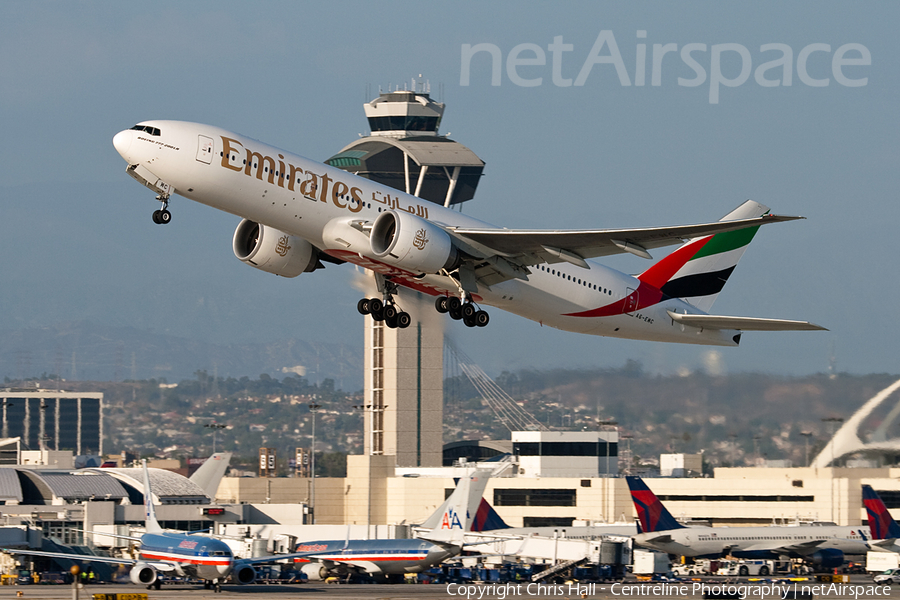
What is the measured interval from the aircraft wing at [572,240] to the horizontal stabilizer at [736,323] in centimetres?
565

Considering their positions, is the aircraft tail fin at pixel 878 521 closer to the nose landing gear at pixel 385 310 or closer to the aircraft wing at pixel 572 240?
the aircraft wing at pixel 572 240

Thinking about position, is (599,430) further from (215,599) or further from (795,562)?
(215,599)

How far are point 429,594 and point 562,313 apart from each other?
512 inches

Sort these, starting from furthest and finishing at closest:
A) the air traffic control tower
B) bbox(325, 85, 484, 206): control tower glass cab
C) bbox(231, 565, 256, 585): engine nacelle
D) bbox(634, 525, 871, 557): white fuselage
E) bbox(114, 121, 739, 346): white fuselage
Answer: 1. bbox(325, 85, 484, 206): control tower glass cab
2. the air traffic control tower
3. bbox(634, 525, 871, 557): white fuselage
4. bbox(231, 565, 256, 585): engine nacelle
5. bbox(114, 121, 739, 346): white fuselage

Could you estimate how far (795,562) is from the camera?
7012 cm

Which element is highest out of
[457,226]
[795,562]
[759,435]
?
[457,226]

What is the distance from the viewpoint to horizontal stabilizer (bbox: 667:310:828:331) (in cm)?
4244

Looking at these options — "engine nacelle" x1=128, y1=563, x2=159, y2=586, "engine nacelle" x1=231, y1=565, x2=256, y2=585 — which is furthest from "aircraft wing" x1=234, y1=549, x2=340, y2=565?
"engine nacelle" x1=128, y1=563, x2=159, y2=586

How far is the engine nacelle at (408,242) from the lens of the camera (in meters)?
37.4

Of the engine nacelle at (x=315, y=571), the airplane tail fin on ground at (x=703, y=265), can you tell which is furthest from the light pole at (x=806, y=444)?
the engine nacelle at (x=315, y=571)

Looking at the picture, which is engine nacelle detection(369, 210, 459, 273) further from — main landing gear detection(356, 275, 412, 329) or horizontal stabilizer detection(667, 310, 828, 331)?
horizontal stabilizer detection(667, 310, 828, 331)

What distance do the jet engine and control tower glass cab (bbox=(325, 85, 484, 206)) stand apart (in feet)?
356

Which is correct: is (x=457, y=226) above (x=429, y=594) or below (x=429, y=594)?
above

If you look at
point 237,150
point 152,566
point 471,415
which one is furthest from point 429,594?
point 471,415
